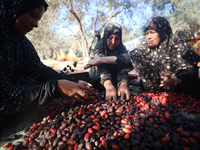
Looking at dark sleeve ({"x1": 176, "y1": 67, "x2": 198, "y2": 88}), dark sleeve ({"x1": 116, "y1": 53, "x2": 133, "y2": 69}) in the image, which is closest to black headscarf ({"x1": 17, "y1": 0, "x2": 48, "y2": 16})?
dark sleeve ({"x1": 116, "y1": 53, "x2": 133, "y2": 69})

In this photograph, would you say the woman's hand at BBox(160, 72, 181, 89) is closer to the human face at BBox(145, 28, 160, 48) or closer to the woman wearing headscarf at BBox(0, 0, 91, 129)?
the human face at BBox(145, 28, 160, 48)

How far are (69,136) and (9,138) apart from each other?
833mm

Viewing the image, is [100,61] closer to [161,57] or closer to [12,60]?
[161,57]

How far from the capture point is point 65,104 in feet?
6.02

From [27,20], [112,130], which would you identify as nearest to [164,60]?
[112,130]

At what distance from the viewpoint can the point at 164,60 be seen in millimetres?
2342

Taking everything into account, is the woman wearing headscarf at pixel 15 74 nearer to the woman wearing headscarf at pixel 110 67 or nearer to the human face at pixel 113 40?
the woman wearing headscarf at pixel 110 67

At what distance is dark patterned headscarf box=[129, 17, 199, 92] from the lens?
2129 millimetres

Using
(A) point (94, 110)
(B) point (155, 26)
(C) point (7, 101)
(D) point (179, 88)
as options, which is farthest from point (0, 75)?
(D) point (179, 88)

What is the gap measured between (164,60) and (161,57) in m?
0.09

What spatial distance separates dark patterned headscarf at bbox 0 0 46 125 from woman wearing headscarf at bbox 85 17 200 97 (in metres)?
1.20

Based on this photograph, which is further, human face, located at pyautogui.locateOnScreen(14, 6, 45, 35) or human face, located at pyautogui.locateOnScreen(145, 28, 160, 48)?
human face, located at pyautogui.locateOnScreen(145, 28, 160, 48)

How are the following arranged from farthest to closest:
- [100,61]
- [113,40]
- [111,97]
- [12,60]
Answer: [113,40] < [100,61] < [111,97] < [12,60]

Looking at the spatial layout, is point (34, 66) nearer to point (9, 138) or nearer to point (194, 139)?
point (9, 138)
